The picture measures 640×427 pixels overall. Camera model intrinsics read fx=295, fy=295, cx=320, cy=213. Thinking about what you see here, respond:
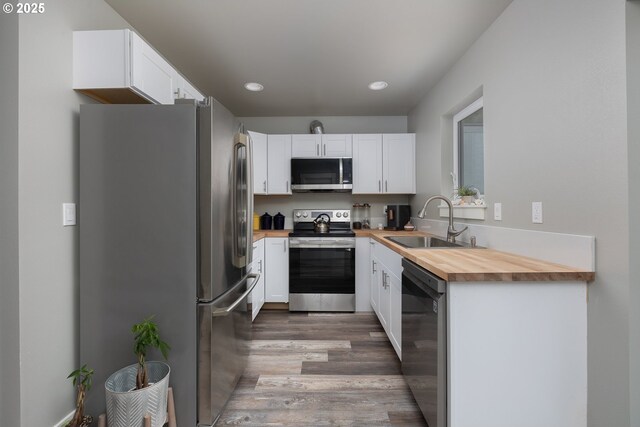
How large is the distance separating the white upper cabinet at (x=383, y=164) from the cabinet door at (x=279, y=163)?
84 cm

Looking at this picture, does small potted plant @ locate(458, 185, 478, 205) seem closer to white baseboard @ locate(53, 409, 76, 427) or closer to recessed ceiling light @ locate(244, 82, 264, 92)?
recessed ceiling light @ locate(244, 82, 264, 92)

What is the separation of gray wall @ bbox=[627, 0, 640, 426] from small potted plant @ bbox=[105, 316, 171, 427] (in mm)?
1966

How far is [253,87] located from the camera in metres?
3.02

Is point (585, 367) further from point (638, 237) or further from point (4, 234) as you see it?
point (4, 234)

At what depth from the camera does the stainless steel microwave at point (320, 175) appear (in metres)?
3.61

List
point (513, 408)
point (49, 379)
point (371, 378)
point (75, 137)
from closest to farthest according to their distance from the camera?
point (513, 408), point (49, 379), point (75, 137), point (371, 378)

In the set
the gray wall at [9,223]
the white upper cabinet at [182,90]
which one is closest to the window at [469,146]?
the white upper cabinet at [182,90]

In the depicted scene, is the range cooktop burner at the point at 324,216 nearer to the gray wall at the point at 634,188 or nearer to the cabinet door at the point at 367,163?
the cabinet door at the point at 367,163

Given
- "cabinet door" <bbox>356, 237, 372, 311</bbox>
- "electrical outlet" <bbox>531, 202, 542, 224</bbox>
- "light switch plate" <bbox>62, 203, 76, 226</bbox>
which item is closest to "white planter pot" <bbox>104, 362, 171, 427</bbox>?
"light switch plate" <bbox>62, 203, 76, 226</bbox>

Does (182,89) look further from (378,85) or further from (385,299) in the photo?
(385,299)

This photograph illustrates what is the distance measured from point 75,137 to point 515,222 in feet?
8.44

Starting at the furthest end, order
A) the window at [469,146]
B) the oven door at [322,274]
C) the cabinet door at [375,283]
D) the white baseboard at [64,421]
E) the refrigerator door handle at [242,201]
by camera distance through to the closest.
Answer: the oven door at [322,274]
the cabinet door at [375,283]
the window at [469,146]
the refrigerator door handle at [242,201]
the white baseboard at [64,421]

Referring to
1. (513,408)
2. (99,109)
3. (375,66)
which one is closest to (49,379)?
(99,109)

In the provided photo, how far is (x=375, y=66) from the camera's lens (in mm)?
2588
